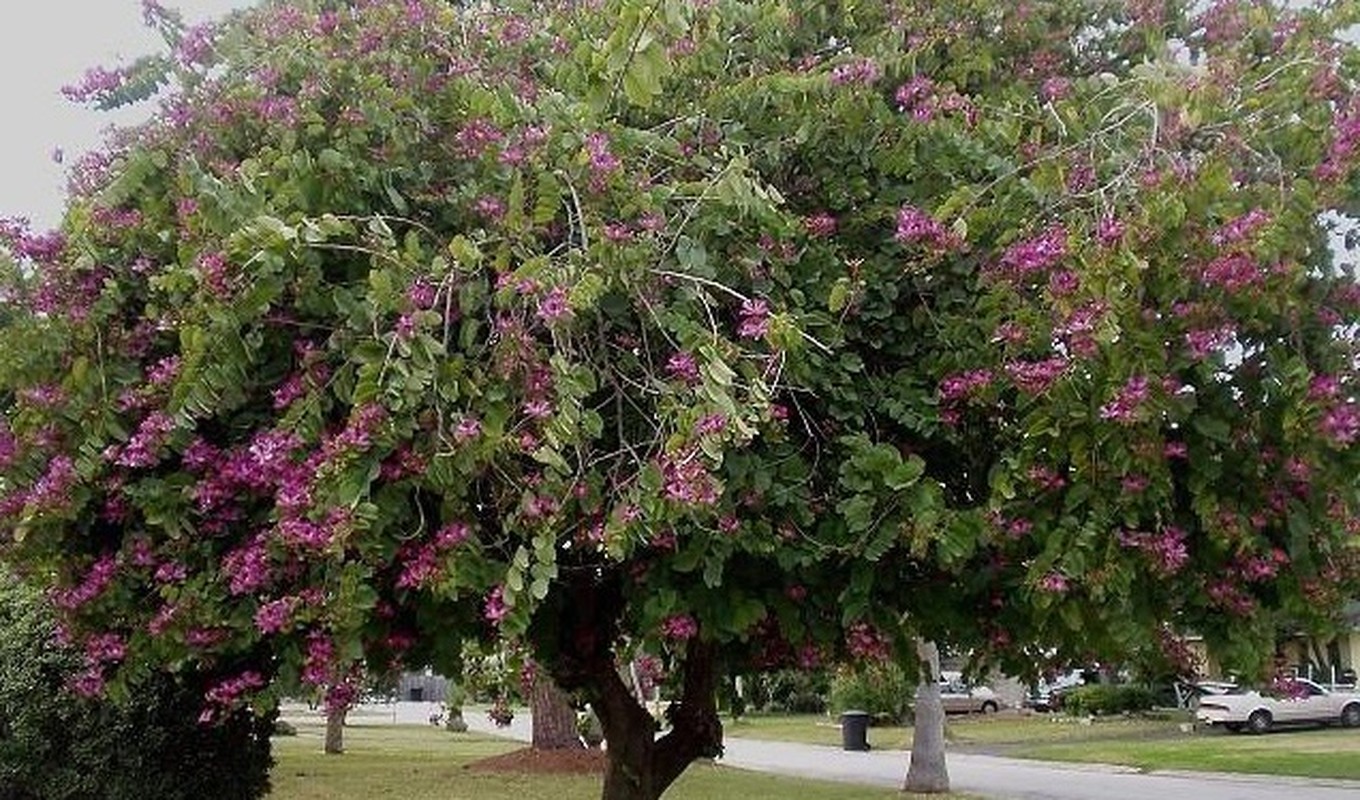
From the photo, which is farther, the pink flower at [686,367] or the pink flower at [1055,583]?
the pink flower at [1055,583]

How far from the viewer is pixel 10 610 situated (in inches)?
397

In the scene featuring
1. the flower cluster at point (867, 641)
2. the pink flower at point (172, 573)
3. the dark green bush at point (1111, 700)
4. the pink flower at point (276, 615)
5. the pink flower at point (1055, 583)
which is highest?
the pink flower at point (172, 573)

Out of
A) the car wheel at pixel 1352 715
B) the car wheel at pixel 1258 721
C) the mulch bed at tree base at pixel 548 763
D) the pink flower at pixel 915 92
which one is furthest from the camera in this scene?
the car wheel at pixel 1352 715

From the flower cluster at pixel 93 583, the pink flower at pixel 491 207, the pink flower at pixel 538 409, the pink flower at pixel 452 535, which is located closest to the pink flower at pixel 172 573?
the flower cluster at pixel 93 583

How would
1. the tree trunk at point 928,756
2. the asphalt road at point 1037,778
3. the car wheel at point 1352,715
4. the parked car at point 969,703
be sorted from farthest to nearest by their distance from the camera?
the parked car at point 969,703 < the car wheel at point 1352,715 < the asphalt road at point 1037,778 < the tree trunk at point 928,756

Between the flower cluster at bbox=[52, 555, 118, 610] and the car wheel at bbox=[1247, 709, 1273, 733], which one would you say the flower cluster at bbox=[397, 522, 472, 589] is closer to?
the flower cluster at bbox=[52, 555, 118, 610]

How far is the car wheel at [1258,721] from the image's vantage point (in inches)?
1374

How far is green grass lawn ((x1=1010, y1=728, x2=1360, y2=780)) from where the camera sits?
79.6 feet

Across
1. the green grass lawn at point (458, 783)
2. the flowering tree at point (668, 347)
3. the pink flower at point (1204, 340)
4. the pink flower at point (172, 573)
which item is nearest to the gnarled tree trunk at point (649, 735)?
the flowering tree at point (668, 347)

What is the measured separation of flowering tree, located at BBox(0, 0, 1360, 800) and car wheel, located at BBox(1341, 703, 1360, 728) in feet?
111

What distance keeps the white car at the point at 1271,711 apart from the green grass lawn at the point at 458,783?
16.7m

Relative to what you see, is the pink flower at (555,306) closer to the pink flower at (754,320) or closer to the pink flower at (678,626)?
the pink flower at (754,320)

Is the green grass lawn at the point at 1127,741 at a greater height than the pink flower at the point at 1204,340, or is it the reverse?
the pink flower at the point at 1204,340

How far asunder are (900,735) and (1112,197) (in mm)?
35324
